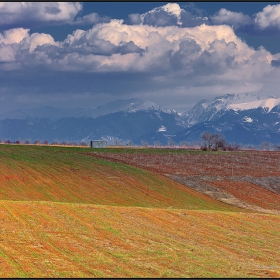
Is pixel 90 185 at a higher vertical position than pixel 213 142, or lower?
lower

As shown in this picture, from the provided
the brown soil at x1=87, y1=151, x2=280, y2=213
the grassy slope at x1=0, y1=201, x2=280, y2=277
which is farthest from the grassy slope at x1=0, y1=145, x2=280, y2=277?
the brown soil at x1=87, y1=151, x2=280, y2=213

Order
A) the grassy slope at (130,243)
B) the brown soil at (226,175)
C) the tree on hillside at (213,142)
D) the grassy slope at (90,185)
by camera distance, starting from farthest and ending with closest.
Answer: the tree on hillside at (213,142) < the brown soil at (226,175) < the grassy slope at (90,185) < the grassy slope at (130,243)

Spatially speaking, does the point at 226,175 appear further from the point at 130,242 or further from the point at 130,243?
the point at 130,243

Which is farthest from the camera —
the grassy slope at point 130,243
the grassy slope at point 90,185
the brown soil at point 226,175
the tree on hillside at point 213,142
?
the tree on hillside at point 213,142

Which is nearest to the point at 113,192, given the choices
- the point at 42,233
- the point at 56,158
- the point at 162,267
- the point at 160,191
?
the point at 160,191

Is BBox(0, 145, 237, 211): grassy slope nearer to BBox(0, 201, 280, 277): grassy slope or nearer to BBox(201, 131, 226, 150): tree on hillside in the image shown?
BBox(0, 201, 280, 277): grassy slope

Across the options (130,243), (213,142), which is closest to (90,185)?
(130,243)

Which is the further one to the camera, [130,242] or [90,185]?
[90,185]

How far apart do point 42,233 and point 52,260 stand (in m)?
5.03

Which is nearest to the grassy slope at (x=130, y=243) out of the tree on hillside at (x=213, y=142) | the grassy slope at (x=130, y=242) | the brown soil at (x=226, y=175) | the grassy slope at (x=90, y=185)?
the grassy slope at (x=130, y=242)

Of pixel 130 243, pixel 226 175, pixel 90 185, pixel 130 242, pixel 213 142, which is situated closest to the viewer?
pixel 130 243

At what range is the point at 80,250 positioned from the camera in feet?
88.7

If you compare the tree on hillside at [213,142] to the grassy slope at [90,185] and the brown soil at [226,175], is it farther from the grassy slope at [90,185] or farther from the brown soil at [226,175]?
the grassy slope at [90,185]

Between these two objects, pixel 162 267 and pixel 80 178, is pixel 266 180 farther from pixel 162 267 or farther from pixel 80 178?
pixel 162 267
